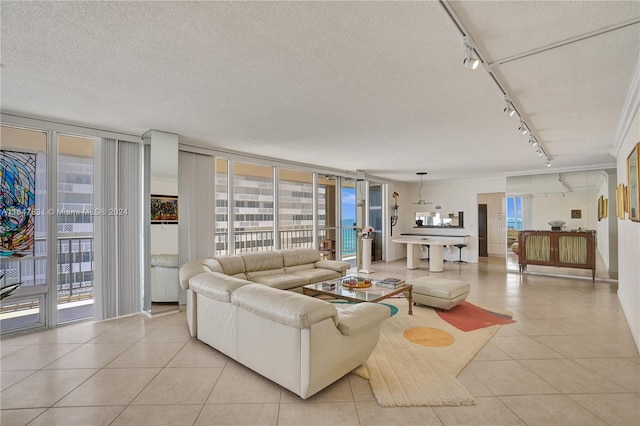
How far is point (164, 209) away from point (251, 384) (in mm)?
2863

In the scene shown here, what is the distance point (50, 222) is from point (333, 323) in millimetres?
3868

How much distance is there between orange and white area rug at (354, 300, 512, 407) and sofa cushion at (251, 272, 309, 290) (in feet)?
5.21

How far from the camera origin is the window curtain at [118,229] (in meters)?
4.16

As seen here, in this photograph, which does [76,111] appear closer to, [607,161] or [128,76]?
[128,76]

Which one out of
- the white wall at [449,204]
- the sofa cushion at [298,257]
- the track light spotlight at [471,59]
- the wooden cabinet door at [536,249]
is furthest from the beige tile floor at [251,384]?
the white wall at [449,204]

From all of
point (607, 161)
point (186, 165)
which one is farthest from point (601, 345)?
point (186, 165)

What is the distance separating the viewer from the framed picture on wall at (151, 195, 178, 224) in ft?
14.0

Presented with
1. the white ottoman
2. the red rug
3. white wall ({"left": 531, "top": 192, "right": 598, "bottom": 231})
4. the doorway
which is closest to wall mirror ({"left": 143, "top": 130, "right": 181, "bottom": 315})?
the white ottoman

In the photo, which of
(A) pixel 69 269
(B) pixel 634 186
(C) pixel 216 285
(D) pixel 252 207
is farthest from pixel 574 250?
(A) pixel 69 269

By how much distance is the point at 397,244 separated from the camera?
997 centimetres

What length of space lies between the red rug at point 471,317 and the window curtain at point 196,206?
393 cm

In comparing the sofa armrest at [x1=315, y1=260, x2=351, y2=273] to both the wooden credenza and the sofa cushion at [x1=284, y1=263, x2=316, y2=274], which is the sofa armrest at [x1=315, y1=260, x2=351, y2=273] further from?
the wooden credenza

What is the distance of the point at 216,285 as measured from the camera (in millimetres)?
3066

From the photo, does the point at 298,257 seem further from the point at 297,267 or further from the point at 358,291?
the point at 358,291
